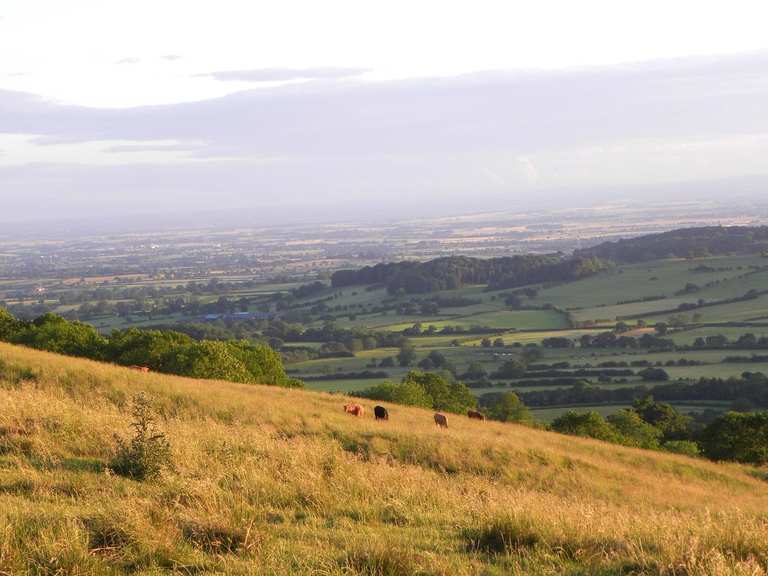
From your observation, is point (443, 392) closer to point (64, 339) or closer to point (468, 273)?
point (64, 339)

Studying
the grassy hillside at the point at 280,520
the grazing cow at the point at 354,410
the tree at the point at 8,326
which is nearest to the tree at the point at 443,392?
the grazing cow at the point at 354,410

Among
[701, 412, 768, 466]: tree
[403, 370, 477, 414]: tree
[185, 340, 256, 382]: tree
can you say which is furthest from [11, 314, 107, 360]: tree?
[701, 412, 768, 466]: tree

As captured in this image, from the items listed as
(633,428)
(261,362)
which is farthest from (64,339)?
(633,428)

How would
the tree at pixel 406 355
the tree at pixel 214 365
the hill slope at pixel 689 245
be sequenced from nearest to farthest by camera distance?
the tree at pixel 214 365 → the tree at pixel 406 355 → the hill slope at pixel 689 245

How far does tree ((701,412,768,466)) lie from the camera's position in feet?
131

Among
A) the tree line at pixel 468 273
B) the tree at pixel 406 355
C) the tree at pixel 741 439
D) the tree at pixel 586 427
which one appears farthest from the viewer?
the tree line at pixel 468 273

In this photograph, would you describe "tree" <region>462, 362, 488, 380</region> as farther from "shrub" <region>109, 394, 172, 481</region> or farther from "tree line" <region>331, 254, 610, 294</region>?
"tree line" <region>331, 254, 610, 294</region>

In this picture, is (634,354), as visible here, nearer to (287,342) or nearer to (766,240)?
(287,342)

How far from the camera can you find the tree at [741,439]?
4003 centimetres

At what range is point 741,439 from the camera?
→ 4072 cm

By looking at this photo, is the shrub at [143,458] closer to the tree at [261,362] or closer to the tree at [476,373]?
the tree at [261,362]

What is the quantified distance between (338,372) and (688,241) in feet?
381

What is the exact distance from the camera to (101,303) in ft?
461

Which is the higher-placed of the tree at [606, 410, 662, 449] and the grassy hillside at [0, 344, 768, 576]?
the grassy hillside at [0, 344, 768, 576]
